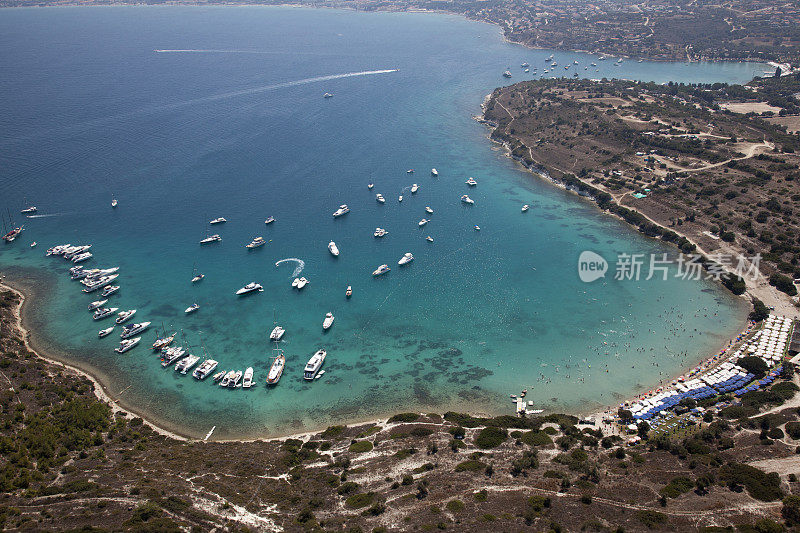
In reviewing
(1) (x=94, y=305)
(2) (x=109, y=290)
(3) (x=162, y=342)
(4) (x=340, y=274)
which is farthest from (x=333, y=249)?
(1) (x=94, y=305)

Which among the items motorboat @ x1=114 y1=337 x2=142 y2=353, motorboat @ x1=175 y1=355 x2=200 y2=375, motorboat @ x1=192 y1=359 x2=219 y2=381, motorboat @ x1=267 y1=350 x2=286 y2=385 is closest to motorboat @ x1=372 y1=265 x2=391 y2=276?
motorboat @ x1=267 y1=350 x2=286 y2=385

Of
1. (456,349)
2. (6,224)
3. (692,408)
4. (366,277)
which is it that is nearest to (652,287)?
(692,408)

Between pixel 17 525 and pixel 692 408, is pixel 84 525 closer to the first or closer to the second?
pixel 17 525

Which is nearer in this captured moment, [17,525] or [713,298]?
[17,525]

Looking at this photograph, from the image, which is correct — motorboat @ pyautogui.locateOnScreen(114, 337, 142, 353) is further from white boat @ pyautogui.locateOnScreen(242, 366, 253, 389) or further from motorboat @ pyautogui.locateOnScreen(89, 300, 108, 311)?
white boat @ pyautogui.locateOnScreen(242, 366, 253, 389)

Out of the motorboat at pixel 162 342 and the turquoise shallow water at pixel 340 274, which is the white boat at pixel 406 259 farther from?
the motorboat at pixel 162 342
